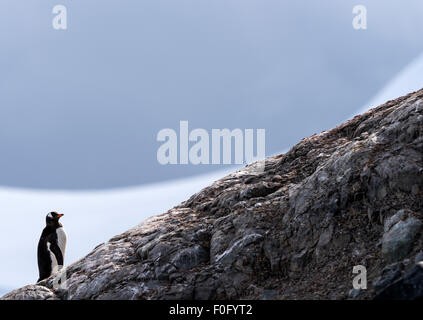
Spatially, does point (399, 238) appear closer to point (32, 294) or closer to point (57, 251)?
point (32, 294)

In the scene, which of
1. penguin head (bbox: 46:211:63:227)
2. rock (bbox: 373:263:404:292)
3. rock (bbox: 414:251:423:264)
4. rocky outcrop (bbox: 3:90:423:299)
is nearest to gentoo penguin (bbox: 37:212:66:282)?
penguin head (bbox: 46:211:63:227)

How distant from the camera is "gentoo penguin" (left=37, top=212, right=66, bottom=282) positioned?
871 inches

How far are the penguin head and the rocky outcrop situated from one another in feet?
18.2

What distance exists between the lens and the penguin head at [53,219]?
23.9 m

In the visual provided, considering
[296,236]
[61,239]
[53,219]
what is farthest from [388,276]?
[53,219]

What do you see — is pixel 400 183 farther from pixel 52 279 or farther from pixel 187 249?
pixel 52 279

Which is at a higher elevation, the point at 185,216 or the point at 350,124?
the point at 350,124

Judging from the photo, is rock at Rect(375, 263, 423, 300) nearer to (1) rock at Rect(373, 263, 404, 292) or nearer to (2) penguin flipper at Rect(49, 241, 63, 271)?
(1) rock at Rect(373, 263, 404, 292)

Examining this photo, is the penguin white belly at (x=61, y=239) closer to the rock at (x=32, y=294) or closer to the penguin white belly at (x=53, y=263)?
the penguin white belly at (x=53, y=263)

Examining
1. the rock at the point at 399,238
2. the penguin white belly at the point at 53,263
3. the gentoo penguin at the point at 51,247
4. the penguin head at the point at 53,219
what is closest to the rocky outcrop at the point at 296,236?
the rock at the point at 399,238
